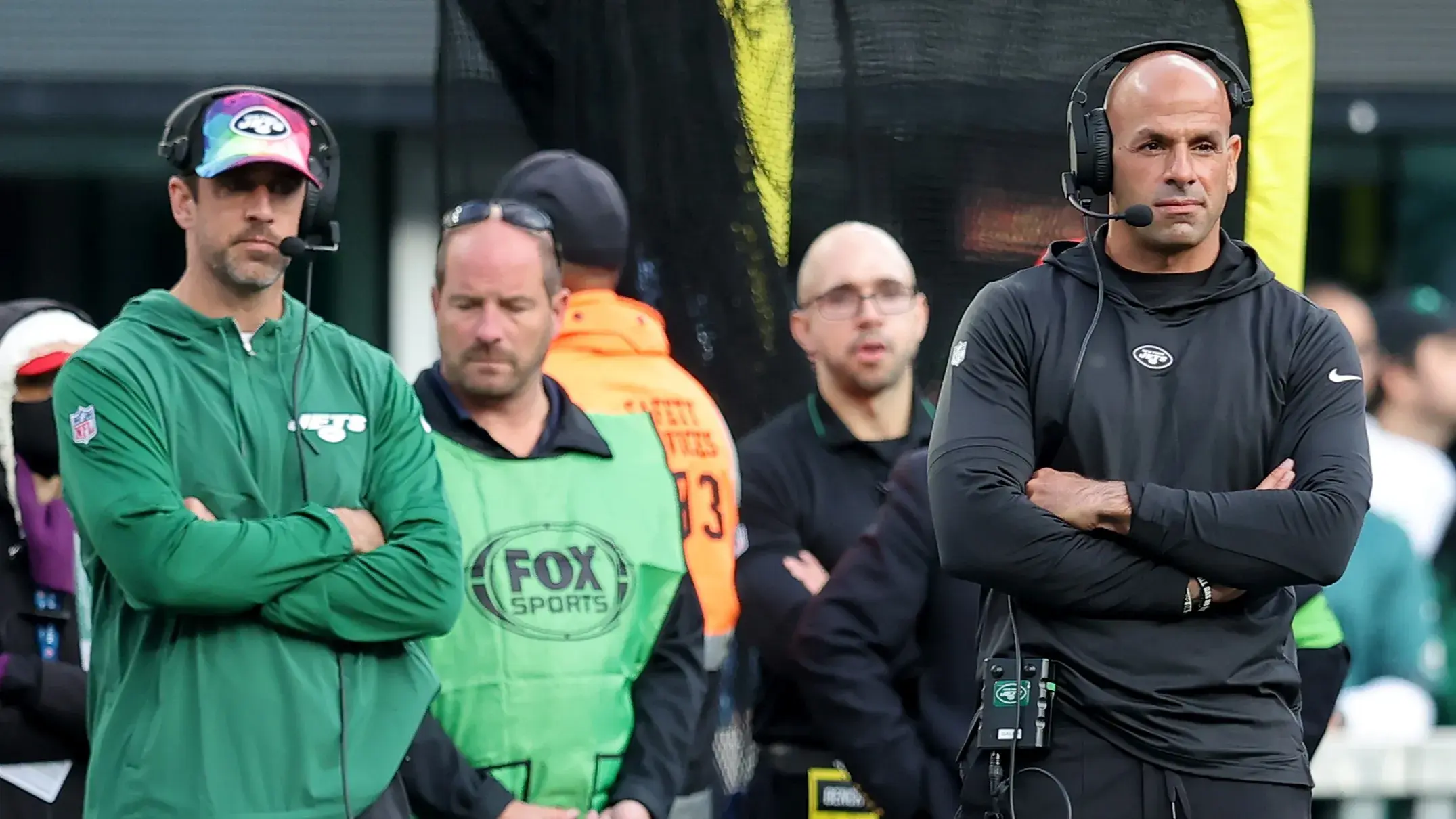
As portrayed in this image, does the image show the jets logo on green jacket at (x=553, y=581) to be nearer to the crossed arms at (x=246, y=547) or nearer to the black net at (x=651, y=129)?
the crossed arms at (x=246, y=547)

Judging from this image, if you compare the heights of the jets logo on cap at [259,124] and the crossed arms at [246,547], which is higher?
the jets logo on cap at [259,124]

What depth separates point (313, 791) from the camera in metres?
3.86

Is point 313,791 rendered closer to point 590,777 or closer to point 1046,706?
point 590,777

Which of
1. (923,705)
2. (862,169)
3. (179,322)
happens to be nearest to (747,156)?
(862,169)

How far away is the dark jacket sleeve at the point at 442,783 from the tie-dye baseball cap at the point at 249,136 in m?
1.07

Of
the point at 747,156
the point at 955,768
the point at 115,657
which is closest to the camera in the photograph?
the point at 115,657

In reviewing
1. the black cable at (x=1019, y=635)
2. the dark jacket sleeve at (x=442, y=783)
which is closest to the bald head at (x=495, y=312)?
the dark jacket sleeve at (x=442, y=783)

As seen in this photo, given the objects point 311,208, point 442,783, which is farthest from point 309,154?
point 442,783

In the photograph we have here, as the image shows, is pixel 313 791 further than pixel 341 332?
No

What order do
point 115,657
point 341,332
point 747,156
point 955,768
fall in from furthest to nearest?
point 747,156, point 955,768, point 341,332, point 115,657

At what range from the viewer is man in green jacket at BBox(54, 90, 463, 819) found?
382 centimetres

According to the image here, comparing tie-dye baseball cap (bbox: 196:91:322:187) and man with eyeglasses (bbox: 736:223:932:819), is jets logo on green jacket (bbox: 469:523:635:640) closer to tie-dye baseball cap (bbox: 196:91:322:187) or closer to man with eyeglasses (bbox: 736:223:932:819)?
man with eyeglasses (bbox: 736:223:932:819)

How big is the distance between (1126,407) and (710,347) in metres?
2.07

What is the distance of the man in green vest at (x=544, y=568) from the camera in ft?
14.5
